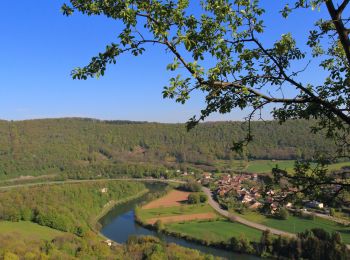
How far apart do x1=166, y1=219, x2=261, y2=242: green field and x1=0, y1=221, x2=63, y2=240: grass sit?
33.4ft

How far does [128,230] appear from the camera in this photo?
38.3 meters

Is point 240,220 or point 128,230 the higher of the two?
point 240,220

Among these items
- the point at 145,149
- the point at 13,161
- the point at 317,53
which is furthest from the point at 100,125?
the point at 317,53

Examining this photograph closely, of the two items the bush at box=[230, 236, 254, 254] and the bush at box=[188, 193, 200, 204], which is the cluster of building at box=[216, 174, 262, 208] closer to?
the bush at box=[188, 193, 200, 204]

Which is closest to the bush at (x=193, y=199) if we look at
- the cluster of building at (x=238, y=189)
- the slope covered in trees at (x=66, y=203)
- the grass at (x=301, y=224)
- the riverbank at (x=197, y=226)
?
the riverbank at (x=197, y=226)

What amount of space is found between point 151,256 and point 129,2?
2176cm

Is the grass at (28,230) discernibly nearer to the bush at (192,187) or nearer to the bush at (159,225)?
the bush at (159,225)

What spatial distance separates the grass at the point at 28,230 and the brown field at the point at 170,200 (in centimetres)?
1186

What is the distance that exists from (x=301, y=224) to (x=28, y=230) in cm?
2369

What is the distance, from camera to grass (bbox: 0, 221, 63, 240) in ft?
119

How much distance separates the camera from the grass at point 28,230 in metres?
36.2

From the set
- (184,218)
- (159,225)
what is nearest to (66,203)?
(184,218)

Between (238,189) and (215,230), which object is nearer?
(215,230)

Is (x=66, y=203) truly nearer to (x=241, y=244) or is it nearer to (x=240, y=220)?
(x=240, y=220)
